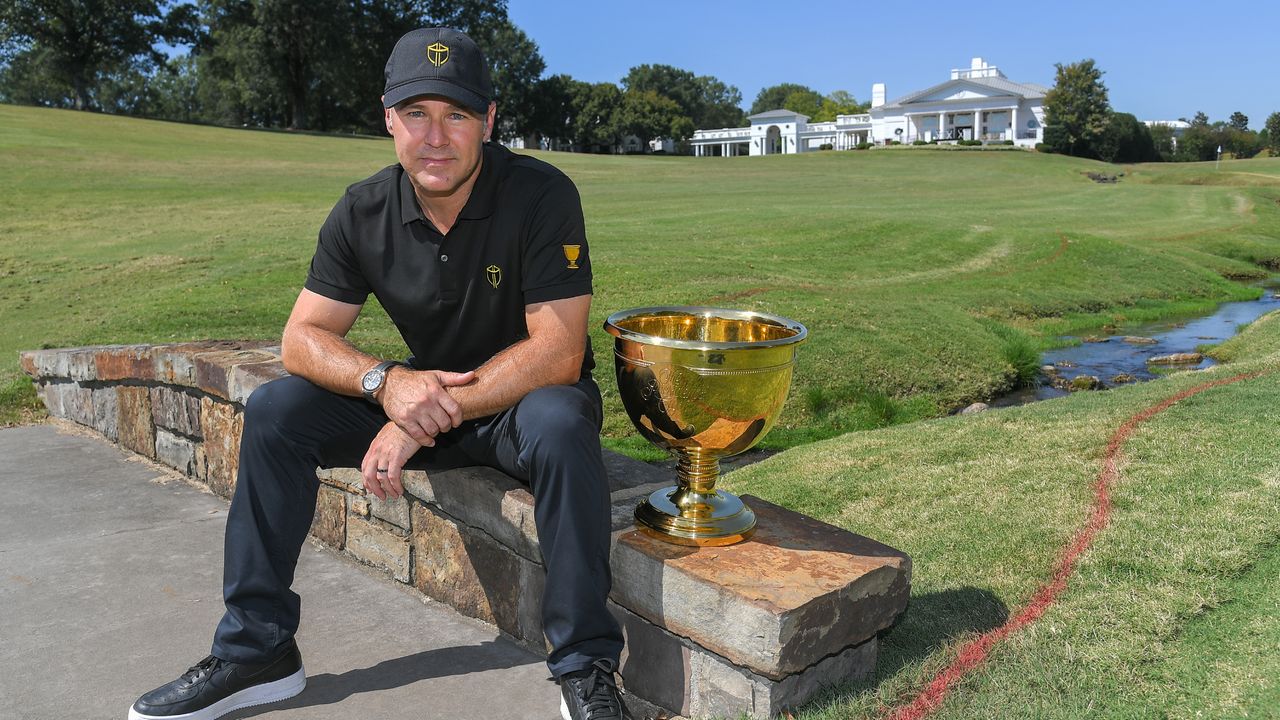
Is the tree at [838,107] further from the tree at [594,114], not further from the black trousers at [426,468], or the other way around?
the black trousers at [426,468]

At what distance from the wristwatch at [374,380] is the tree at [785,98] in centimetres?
14235

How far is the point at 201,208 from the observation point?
19766 mm

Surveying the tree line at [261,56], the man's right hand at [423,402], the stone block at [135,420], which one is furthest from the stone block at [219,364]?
the tree line at [261,56]

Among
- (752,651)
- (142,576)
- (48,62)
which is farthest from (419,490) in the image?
(48,62)

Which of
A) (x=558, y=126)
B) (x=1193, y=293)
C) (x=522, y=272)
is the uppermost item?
(x=558, y=126)

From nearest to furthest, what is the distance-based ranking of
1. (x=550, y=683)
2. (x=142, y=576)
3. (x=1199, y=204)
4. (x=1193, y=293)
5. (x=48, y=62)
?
(x=550, y=683), (x=142, y=576), (x=1193, y=293), (x=1199, y=204), (x=48, y=62)

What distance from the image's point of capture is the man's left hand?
270 centimetres

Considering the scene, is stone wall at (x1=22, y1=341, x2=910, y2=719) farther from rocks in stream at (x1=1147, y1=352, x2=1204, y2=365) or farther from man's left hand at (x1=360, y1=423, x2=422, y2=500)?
rocks in stream at (x1=1147, y1=352, x2=1204, y2=365)

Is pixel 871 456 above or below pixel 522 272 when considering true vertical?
below

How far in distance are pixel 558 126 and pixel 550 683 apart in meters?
80.2

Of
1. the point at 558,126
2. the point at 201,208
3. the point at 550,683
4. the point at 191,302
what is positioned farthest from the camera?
the point at 558,126

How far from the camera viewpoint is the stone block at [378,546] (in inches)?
132

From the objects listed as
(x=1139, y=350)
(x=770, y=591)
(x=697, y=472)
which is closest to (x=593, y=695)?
(x=770, y=591)

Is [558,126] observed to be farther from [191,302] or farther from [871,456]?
[871,456]
